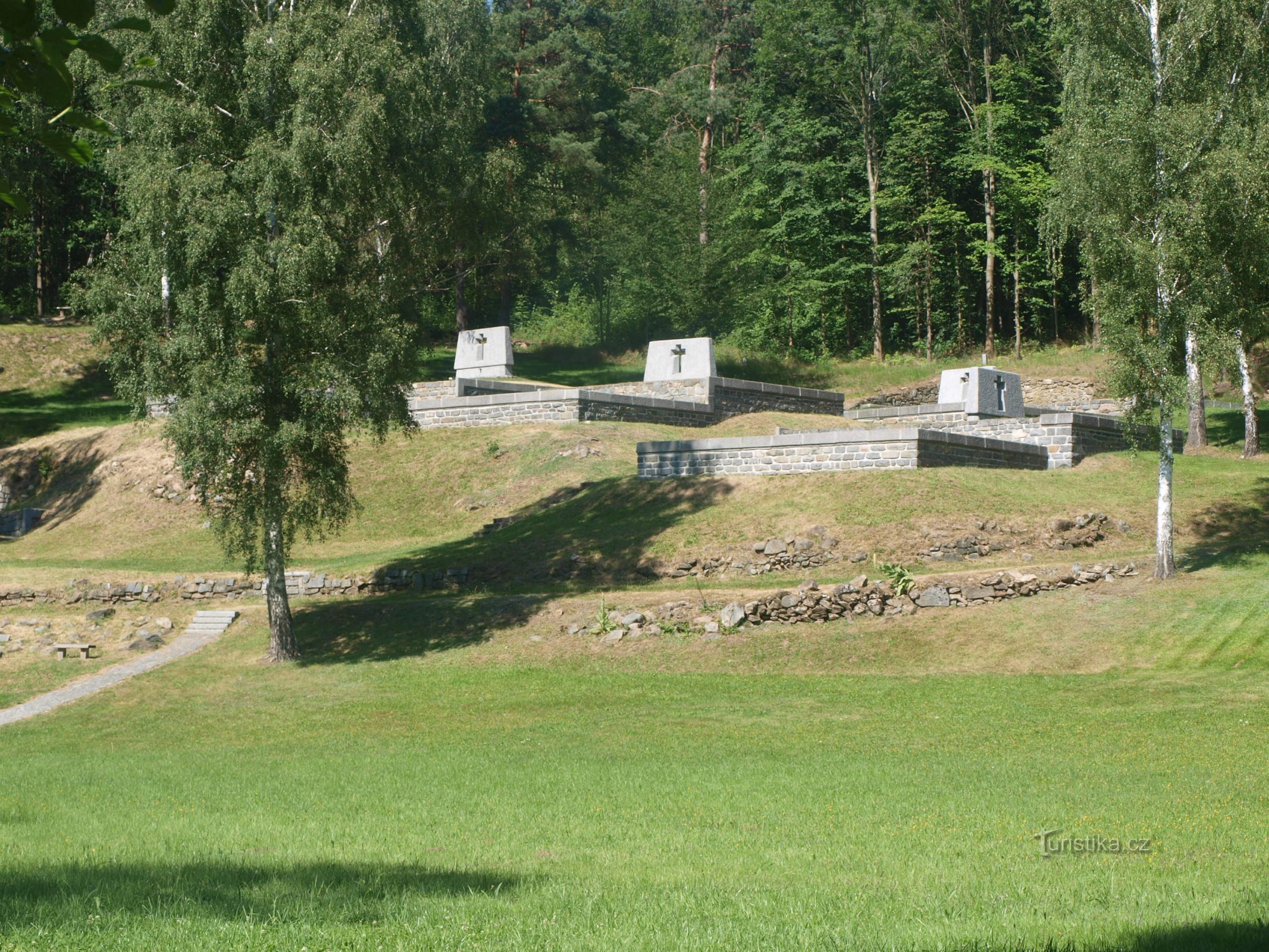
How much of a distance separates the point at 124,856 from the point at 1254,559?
18730 millimetres

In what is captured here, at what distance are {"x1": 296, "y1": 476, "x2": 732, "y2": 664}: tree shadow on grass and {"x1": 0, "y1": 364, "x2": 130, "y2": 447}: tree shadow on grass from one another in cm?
1721

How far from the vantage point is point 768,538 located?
24.2 m

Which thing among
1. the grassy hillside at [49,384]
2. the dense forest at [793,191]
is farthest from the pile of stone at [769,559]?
Result: the grassy hillside at [49,384]

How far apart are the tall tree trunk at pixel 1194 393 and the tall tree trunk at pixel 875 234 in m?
18.4

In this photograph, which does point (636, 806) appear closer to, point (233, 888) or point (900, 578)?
point (233, 888)

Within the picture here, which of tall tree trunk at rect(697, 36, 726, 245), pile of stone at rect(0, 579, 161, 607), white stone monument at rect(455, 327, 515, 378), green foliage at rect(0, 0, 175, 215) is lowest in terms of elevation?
pile of stone at rect(0, 579, 161, 607)

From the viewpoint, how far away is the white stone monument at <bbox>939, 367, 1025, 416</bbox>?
96.2ft

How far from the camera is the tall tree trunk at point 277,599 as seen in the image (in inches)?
872

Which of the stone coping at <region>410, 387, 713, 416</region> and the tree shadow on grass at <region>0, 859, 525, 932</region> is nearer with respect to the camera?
the tree shadow on grass at <region>0, 859, 525, 932</region>

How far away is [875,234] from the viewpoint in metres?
49.9

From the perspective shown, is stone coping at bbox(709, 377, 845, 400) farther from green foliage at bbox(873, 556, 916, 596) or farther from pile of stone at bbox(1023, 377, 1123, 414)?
green foliage at bbox(873, 556, 916, 596)

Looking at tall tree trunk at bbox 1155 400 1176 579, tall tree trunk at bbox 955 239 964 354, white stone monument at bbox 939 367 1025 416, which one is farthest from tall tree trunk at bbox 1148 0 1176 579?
tall tree trunk at bbox 955 239 964 354

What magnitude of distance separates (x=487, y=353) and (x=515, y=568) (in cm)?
1431

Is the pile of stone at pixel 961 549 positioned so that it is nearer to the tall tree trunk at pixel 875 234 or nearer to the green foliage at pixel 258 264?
the green foliage at pixel 258 264
